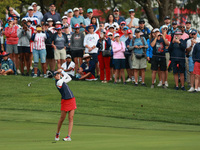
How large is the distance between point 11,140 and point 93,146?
205 centimetres

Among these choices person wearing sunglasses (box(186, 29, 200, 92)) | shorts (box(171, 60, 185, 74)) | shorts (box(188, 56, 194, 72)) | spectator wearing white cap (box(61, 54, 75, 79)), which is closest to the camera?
person wearing sunglasses (box(186, 29, 200, 92))

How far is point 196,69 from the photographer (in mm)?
18266

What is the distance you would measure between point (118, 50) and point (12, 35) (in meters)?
4.96

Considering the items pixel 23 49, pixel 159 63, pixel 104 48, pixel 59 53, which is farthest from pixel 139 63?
pixel 23 49

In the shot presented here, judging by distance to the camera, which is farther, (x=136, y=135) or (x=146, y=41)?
(x=146, y=41)

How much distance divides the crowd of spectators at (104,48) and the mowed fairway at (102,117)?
30.0 inches

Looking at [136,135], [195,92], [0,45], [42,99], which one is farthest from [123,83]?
[136,135]

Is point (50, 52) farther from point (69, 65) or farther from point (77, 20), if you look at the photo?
point (77, 20)

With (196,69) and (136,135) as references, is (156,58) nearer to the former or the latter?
(196,69)

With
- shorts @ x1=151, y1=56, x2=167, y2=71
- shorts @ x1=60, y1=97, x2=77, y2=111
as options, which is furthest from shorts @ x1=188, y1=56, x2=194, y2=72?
shorts @ x1=60, y1=97, x2=77, y2=111

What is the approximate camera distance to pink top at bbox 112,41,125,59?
1988cm

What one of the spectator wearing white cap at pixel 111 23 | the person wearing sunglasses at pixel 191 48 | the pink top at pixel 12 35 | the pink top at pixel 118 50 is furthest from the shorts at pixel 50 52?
the person wearing sunglasses at pixel 191 48

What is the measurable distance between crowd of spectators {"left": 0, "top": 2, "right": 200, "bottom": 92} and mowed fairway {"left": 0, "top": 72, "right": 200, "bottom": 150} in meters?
0.76

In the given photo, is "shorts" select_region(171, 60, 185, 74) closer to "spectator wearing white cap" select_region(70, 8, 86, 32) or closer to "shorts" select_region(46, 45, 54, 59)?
"spectator wearing white cap" select_region(70, 8, 86, 32)
